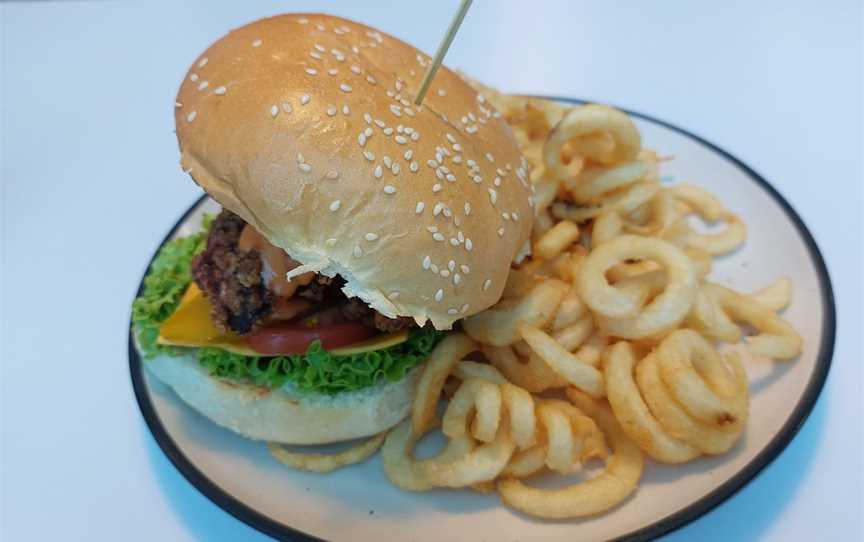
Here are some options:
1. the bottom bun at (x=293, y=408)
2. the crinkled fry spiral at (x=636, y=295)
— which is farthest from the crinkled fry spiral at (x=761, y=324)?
the bottom bun at (x=293, y=408)

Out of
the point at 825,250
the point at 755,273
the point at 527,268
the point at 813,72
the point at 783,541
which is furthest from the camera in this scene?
the point at 813,72

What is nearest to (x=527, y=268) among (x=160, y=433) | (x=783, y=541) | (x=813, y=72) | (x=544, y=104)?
(x=544, y=104)

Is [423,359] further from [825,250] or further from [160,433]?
[825,250]

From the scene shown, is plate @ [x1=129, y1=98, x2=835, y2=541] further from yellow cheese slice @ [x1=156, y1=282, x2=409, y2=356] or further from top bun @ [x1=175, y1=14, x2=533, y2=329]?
top bun @ [x1=175, y1=14, x2=533, y2=329]

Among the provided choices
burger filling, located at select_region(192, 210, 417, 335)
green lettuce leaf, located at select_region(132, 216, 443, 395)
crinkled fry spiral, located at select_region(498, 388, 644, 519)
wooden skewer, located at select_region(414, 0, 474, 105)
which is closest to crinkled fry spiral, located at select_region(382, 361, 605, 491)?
crinkled fry spiral, located at select_region(498, 388, 644, 519)

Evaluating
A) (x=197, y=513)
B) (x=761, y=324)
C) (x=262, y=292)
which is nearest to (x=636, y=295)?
(x=761, y=324)

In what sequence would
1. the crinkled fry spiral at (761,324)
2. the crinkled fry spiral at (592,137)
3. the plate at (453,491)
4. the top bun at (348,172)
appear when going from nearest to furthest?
1. the top bun at (348,172)
2. the plate at (453,491)
3. the crinkled fry spiral at (761,324)
4. the crinkled fry spiral at (592,137)

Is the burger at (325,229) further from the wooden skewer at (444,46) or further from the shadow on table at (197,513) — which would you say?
the shadow on table at (197,513)
